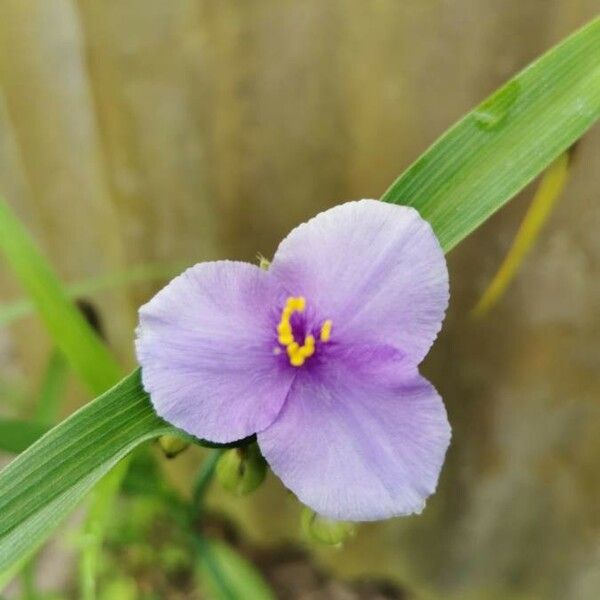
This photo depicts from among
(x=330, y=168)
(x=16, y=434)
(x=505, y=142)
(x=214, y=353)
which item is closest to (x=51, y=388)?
(x=16, y=434)

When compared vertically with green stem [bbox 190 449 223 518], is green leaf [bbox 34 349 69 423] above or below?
below

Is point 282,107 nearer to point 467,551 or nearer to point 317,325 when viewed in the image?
point 317,325

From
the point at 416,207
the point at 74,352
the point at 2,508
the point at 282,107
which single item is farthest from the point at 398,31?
the point at 2,508

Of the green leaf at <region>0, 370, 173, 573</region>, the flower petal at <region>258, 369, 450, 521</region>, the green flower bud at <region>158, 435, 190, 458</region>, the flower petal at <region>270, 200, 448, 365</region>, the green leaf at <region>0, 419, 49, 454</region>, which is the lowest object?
the green leaf at <region>0, 419, 49, 454</region>

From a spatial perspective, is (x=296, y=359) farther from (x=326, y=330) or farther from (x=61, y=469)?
(x=61, y=469)

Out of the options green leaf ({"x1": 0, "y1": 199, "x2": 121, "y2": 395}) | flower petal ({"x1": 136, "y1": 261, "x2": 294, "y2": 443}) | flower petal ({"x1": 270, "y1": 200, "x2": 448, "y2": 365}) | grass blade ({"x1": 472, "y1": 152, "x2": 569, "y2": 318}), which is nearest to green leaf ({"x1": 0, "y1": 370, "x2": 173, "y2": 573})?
flower petal ({"x1": 136, "y1": 261, "x2": 294, "y2": 443})

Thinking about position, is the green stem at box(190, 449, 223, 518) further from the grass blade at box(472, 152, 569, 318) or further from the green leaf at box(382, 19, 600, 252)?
the grass blade at box(472, 152, 569, 318)

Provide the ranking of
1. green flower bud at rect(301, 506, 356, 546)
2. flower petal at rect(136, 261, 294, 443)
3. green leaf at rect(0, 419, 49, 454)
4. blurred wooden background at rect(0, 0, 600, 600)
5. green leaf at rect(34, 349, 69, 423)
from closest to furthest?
flower petal at rect(136, 261, 294, 443) < green flower bud at rect(301, 506, 356, 546) < green leaf at rect(0, 419, 49, 454) < blurred wooden background at rect(0, 0, 600, 600) < green leaf at rect(34, 349, 69, 423)

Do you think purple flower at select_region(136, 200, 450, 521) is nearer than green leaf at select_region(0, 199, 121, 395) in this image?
Yes
